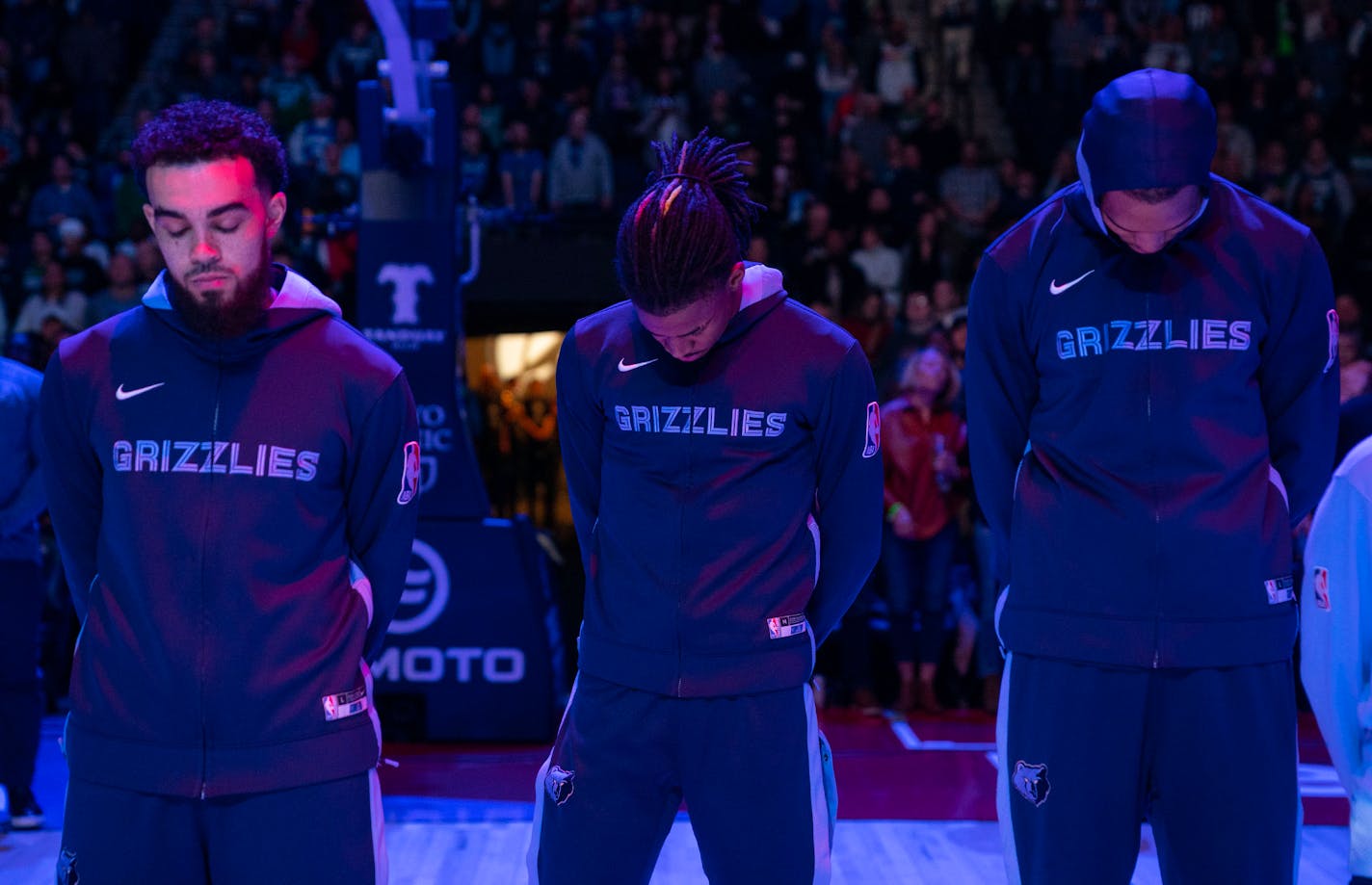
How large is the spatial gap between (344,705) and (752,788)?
83 centimetres

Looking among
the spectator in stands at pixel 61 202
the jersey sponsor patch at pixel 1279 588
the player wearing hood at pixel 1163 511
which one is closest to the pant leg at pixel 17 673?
the player wearing hood at pixel 1163 511

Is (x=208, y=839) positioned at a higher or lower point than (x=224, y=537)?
lower

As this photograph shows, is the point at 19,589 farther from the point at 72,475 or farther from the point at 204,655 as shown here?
the point at 204,655

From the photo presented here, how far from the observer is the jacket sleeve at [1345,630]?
116 inches

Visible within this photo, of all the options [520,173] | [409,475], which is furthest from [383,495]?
[520,173]

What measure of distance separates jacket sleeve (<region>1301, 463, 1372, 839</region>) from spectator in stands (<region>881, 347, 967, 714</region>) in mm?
5085

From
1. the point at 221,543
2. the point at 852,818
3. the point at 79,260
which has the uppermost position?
the point at 79,260

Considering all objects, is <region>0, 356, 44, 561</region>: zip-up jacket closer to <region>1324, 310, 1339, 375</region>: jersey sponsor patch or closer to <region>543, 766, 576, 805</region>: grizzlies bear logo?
<region>543, 766, 576, 805</region>: grizzlies bear logo

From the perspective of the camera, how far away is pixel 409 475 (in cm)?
291

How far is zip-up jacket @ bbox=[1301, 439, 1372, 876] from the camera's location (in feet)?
9.70

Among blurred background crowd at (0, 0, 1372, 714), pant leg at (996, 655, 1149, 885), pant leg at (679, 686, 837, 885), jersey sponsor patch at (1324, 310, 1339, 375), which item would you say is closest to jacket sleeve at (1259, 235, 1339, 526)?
jersey sponsor patch at (1324, 310, 1339, 375)

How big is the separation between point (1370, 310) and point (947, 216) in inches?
128

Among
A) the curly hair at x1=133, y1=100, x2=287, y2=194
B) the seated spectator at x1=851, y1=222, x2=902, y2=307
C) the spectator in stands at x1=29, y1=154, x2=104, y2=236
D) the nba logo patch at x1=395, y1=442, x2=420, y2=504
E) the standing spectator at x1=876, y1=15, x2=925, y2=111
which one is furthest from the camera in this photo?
the standing spectator at x1=876, y1=15, x2=925, y2=111

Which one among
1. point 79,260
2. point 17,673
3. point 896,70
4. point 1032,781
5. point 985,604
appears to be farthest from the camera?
point 896,70
